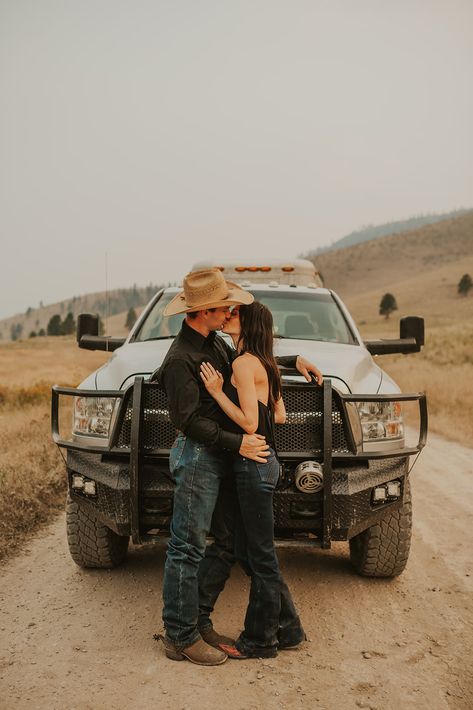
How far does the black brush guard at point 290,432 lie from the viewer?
389 cm

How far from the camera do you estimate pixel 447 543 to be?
5.64m

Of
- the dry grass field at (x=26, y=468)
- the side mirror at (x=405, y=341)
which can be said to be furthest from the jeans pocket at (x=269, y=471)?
the dry grass field at (x=26, y=468)

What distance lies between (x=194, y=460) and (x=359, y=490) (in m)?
1.02

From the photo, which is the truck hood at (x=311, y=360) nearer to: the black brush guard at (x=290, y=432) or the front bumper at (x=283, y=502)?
the black brush guard at (x=290, y=432)

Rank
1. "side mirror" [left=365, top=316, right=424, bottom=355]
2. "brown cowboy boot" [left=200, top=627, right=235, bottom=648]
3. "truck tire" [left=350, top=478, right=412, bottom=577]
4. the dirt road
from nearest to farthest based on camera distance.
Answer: the dirt road < "brown cowboy boot" [left=200, top=627, right=235, bottom=648] < "truck tire" [left=350, top=478, right=412, bottom=577] < "side mirror" [left=365, top=316, right=424, bottom=355]

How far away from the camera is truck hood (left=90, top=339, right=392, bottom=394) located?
169 inches

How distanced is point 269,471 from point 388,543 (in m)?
1.40

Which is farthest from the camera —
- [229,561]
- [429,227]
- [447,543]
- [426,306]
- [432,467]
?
[429,227]

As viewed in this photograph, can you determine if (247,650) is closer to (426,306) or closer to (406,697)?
(406,697)

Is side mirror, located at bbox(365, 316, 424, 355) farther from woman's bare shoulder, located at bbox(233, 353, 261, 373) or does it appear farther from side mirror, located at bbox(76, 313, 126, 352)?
woman's bare shoulder, located at bbox(233, 353, 261, 373)

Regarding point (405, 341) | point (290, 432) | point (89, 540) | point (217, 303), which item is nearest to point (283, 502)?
point (290, 432)

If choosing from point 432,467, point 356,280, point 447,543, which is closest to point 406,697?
point 447,543

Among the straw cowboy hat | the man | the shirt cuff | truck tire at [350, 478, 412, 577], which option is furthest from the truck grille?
truck tire at [350, 478, 412, 577]

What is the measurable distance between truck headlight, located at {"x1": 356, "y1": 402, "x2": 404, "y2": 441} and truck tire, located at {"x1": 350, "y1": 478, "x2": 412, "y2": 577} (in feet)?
1.38
